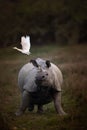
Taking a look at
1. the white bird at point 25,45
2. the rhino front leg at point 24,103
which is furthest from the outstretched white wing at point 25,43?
the rhino front leg at point 24,103

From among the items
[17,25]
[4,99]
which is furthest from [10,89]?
[17,25]

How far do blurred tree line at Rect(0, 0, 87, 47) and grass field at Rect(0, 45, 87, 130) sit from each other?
4 cm

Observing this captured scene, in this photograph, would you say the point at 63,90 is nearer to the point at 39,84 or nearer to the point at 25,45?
the point at 39,84

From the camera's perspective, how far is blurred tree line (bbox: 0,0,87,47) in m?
3.36

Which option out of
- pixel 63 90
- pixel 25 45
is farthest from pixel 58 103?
pixel 25 45

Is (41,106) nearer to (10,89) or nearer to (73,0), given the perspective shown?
(10,89)

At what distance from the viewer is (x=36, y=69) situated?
3395mm

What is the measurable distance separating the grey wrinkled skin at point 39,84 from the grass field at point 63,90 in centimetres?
2

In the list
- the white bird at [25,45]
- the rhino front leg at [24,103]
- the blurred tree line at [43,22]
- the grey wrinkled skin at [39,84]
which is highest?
the blurred tree line at [43,22]

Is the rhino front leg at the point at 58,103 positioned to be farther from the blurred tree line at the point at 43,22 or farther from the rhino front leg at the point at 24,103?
the blurred tree line at the point at 43,22

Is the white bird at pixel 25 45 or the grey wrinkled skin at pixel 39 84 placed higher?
the white bird at pixel 25 45

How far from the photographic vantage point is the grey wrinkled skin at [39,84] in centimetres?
336

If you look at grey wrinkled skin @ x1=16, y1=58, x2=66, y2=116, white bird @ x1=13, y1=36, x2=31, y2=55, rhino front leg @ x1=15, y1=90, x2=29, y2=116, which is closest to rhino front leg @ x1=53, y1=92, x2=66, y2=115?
grey wrinkled skin @ x1=16, y1=58, x2=66, y2=116

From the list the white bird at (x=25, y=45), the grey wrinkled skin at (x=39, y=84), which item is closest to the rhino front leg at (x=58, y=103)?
the grey wrinkled skin at (x=39, y=84)
